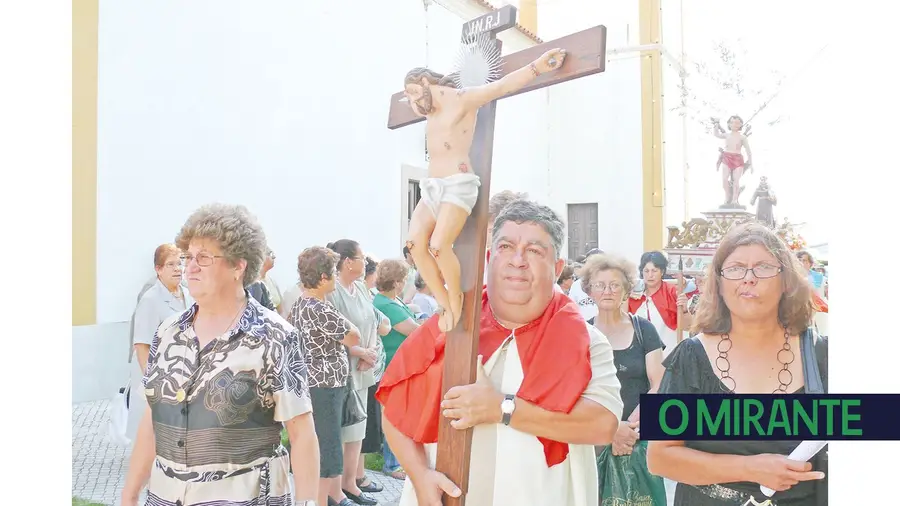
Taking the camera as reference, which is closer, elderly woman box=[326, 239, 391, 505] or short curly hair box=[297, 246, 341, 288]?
short curly hair box=[297, 246, 341, 288]

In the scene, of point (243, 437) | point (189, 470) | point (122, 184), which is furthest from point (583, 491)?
point (122, 184)

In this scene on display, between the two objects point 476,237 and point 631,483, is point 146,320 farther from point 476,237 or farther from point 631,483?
point 631,483

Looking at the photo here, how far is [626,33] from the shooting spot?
2.73m

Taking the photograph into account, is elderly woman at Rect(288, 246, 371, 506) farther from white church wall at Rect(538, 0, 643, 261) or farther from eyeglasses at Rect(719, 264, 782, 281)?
eyeglasses at Rect(719, 264, 782, 281)

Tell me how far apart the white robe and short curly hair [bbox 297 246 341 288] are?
4.19 ft

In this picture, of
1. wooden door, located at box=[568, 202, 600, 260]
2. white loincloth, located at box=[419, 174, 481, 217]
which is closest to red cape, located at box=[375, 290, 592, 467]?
white loincloth, located at box=[419, 174, 481, 217]

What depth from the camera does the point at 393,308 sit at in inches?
145

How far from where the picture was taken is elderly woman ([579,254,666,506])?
2.49 metres

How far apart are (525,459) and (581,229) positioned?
1.15 metres

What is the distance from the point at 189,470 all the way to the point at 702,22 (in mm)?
2176

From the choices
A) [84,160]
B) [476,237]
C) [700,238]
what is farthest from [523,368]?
[84,160]

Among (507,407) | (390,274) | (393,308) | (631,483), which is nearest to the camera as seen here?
(507,407)

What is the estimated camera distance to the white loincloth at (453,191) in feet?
5.81
